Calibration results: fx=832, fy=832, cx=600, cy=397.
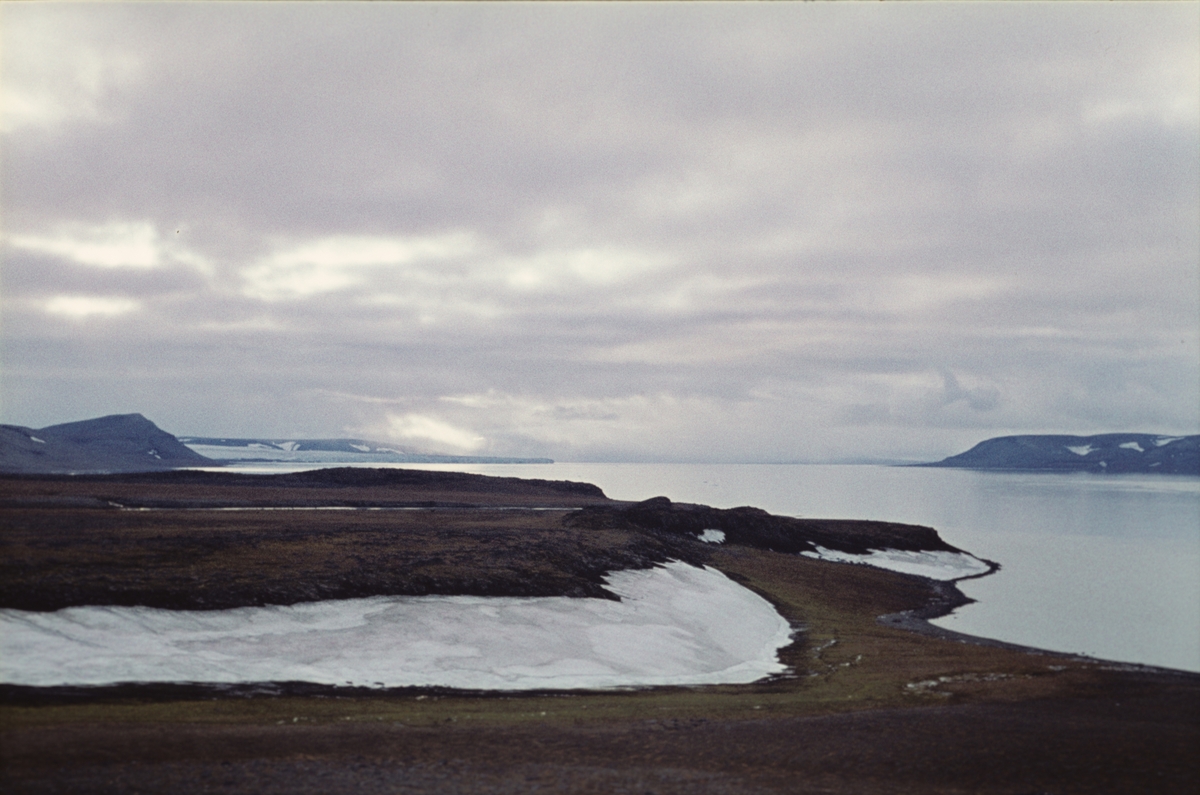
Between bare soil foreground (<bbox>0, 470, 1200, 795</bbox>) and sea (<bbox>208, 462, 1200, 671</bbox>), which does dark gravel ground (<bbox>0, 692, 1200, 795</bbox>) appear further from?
sea (<bbox>208, 462, 1200, 671</bbox>)

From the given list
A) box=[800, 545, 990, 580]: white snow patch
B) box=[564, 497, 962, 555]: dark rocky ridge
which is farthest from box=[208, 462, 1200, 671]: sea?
box=[564, 497, 962, 555]: dark rocky ridge

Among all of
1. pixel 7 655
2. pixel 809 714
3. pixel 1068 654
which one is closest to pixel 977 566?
pixel 1068 654

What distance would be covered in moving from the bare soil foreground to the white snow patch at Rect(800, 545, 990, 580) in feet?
108

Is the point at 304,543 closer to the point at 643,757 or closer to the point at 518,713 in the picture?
the point at 518,713

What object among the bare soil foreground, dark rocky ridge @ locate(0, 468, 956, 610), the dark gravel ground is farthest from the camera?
dark rocky ridge @ locate(0, 468, 956, 610)

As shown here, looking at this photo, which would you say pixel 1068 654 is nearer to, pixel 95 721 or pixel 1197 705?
pixel 1197 705

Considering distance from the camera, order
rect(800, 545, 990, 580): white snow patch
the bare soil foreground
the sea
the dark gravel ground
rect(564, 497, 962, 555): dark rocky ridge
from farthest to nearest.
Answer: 1. rect(800, 545, 990, 580): white snow patch
2. rect(564, 497, 962, 555): dark rocky ridge
3. the sea
4. the bare soil foreground
5. the dark gravel ground

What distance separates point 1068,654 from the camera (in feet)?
158

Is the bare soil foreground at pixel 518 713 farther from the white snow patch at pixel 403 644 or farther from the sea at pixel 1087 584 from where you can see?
the sea at pixel 1087 584

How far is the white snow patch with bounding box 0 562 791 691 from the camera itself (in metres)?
27.2

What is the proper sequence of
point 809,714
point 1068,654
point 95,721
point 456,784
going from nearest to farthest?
1. point 456,784
2. point 95,721
3. point 809,714
4. point 1068,654

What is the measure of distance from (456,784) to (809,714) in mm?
13968

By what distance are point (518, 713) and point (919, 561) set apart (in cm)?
8205

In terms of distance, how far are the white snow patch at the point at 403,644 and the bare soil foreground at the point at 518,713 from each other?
125 centimetres
